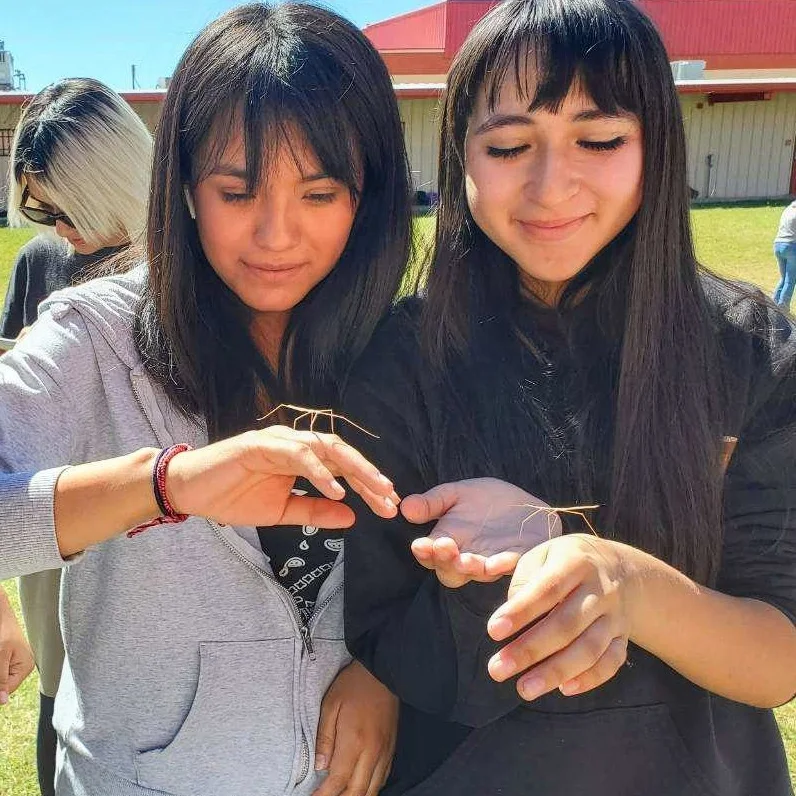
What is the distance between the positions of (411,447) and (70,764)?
3.00 feet

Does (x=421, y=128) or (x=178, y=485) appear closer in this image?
(x=178, y=485)

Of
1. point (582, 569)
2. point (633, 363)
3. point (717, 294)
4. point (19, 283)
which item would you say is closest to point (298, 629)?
point (582, 569)

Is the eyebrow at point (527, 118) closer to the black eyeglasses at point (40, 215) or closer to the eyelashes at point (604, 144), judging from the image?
the eyelashes at point (604, 144)

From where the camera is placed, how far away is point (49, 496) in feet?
4.07

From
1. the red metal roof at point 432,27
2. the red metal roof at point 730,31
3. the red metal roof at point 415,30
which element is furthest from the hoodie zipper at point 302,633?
the red metal roof at point 730,31

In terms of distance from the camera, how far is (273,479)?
1.31m

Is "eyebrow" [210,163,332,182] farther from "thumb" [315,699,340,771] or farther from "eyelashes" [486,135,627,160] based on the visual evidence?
"thumb" [315,699,340,771]

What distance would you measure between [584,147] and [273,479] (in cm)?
85

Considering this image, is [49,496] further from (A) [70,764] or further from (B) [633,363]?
(B) [633,363]

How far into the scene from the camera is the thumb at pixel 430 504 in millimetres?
1313

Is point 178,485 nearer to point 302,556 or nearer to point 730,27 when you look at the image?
point 302,556

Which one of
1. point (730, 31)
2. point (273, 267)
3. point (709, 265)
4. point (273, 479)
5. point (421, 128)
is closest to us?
point (273, 479)

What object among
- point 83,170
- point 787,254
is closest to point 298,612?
point 83,170

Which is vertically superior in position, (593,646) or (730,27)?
(730,27)
